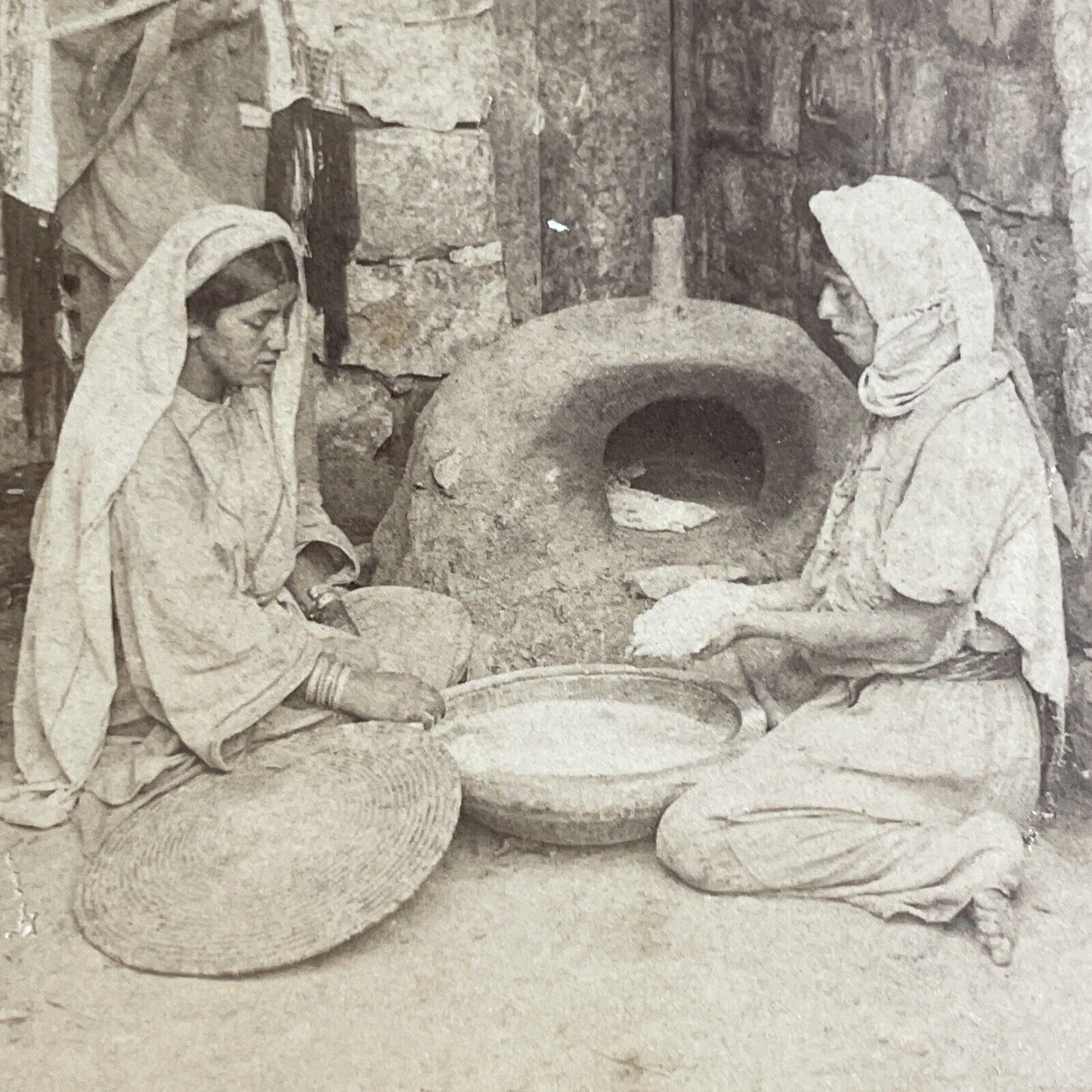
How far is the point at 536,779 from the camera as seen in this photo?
2635mm

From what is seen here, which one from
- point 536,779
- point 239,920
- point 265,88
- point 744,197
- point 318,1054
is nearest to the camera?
point 318,1054

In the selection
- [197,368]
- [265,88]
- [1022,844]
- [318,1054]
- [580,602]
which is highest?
[265,88]

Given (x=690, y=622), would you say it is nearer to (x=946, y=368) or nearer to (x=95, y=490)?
(x=946, y=368)

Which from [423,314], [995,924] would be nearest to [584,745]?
[995,924]

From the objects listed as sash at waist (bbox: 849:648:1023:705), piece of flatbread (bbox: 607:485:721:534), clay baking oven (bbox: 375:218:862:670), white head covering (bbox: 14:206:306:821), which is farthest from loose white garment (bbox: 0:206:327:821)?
sash at waist (bbox: 849:648:1023:705)

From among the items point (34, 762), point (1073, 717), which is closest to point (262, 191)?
point (34, 762)

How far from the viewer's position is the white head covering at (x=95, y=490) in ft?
8.52

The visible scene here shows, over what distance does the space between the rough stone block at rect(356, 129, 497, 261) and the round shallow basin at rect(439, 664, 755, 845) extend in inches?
40.2

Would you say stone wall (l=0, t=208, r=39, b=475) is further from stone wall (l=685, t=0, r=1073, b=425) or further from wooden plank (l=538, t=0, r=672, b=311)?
stone wall (l=685, t=0, r=1073, b=425)

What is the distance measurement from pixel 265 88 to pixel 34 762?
4.39 feet

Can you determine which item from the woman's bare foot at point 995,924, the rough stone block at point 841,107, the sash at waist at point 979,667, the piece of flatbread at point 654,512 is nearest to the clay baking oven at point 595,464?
the piece of flatbread at point 654,512

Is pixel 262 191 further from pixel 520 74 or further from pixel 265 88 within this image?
pixel 520 74

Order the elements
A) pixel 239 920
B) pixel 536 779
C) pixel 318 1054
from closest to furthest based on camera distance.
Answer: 1. pixel 318 1054
2. pixel 239 920
3. pixel 536 779

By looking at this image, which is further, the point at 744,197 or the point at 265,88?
the point at 744,197
